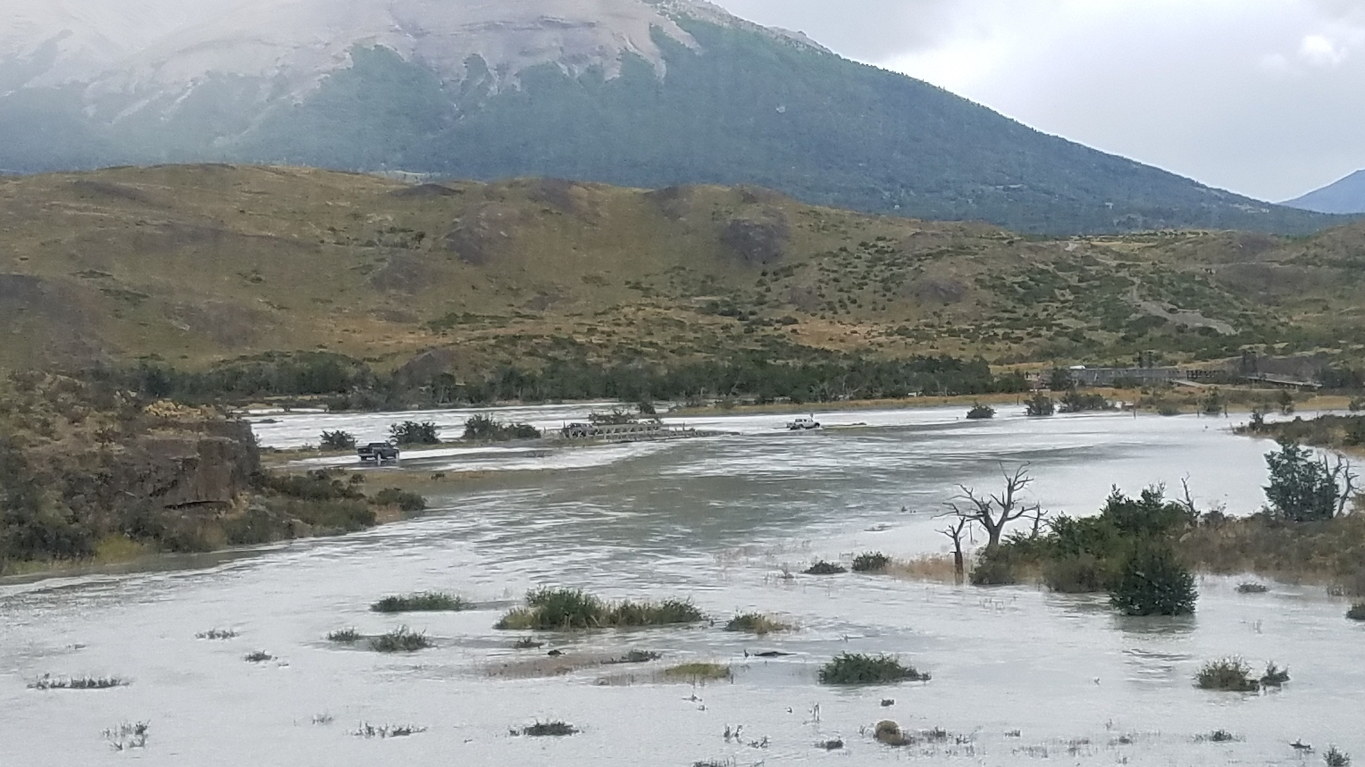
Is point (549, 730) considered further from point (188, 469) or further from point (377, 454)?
point (377, 454)

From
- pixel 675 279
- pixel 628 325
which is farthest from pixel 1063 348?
pixel 675 279

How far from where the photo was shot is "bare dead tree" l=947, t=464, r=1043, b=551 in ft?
73.2

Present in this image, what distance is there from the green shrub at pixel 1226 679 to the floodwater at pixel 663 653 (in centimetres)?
23

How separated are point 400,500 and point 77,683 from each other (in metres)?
17.2

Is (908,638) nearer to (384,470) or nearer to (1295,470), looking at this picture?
(1295,470)

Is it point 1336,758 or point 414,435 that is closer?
point 1336,758

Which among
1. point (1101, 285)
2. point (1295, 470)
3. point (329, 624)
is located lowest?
point (329, 624)

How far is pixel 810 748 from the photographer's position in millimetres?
11508

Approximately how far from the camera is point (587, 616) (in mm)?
17688

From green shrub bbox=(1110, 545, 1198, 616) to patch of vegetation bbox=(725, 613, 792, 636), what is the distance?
3.70 meters

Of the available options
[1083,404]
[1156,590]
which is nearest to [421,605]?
[1156,590]

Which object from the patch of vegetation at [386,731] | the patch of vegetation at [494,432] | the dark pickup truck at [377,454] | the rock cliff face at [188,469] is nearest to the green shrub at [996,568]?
the patch of vegetation at [386,731]

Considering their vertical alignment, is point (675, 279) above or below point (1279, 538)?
above

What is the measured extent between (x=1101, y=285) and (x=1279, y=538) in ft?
258
